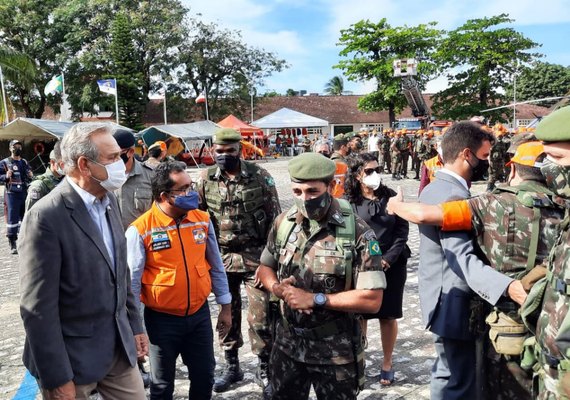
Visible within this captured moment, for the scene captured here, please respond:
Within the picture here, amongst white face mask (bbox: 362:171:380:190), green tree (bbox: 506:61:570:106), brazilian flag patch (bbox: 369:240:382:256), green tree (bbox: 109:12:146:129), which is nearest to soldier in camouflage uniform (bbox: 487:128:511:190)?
white face mask (bbox: 362:171:380:190)

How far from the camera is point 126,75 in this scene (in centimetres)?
3359

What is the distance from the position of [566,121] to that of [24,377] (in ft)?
14.8

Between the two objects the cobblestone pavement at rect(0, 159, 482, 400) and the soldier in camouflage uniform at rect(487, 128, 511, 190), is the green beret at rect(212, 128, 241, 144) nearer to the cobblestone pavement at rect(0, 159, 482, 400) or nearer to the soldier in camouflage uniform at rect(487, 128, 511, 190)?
the cobblestone pavement at rect(0, 159, 482, 400)

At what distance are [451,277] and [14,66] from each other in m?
20.3

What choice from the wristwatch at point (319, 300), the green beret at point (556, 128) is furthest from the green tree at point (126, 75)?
the green beret at point (556, 128)

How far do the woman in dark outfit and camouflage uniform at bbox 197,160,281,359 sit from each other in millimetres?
821

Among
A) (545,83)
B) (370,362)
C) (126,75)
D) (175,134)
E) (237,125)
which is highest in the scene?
(545,83)

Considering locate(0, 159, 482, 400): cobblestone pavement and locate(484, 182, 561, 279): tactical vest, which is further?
locate(0, 159, 482, 400): cobblestone pavement

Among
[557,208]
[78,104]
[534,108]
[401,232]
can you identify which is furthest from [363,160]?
[534,108]

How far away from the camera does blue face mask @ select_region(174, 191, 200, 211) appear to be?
3016mm

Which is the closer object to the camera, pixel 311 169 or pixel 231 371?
pixel 311 169

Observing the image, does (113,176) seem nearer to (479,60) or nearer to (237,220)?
(237,220)

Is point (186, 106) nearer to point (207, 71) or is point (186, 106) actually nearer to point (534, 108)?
point (207, 71)

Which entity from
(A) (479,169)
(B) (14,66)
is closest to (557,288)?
(A) (479,169)
